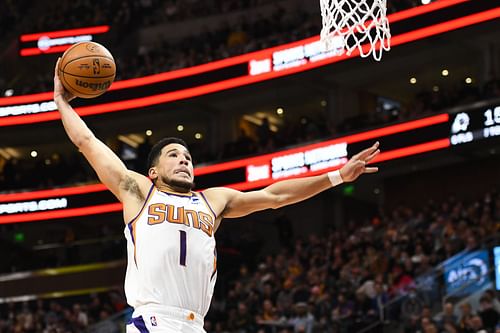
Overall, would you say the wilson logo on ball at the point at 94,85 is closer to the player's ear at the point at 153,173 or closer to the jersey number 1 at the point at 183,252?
the player's ear at the point at 153,173

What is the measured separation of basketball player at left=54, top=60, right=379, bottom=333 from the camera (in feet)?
19.2

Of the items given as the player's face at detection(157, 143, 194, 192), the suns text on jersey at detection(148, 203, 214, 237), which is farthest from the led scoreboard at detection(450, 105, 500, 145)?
the suns text on jersey at detection(148, 203, 214, 237)

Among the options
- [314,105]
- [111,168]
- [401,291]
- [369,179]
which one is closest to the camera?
[111,168]

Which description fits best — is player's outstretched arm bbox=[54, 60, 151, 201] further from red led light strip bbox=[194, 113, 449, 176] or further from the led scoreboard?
red led light strip bbox=[194, 113, 449, 176]

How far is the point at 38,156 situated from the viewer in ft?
103

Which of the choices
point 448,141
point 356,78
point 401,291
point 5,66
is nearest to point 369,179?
point 356,78

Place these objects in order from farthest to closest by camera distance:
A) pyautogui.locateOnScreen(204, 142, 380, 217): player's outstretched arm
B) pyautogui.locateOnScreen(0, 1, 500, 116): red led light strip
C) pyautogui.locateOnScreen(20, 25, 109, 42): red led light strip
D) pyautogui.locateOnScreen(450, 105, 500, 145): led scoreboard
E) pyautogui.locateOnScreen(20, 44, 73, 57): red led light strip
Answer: pyautogui.locateOnScreen(20, 44, 73, 57): red led light strip, pyautogui.locateOnScreen(20, 25, 109, 42): red led light strip, pyautogui.locateOnScreen(0, 1, 500, 116): red led light strip, pyautogui.locateOnScreen(450, 105, 500, 145): led scoreboard, pyautogui.locateOnScreen(204, 142, 380, 217): player's outstretched arm

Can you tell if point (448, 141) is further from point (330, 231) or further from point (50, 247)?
point (50, 247)

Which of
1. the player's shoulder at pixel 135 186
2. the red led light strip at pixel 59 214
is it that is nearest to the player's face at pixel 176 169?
the player's shoulder at pixel 135 186

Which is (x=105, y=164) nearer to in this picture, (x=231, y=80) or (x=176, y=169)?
(x=176, y=169)

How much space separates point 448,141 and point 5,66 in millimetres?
15338

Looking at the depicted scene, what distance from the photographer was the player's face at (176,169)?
6.17m

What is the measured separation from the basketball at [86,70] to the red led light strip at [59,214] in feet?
60.9

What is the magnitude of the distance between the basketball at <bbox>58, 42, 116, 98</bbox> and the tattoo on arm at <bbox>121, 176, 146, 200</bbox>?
79 cm
